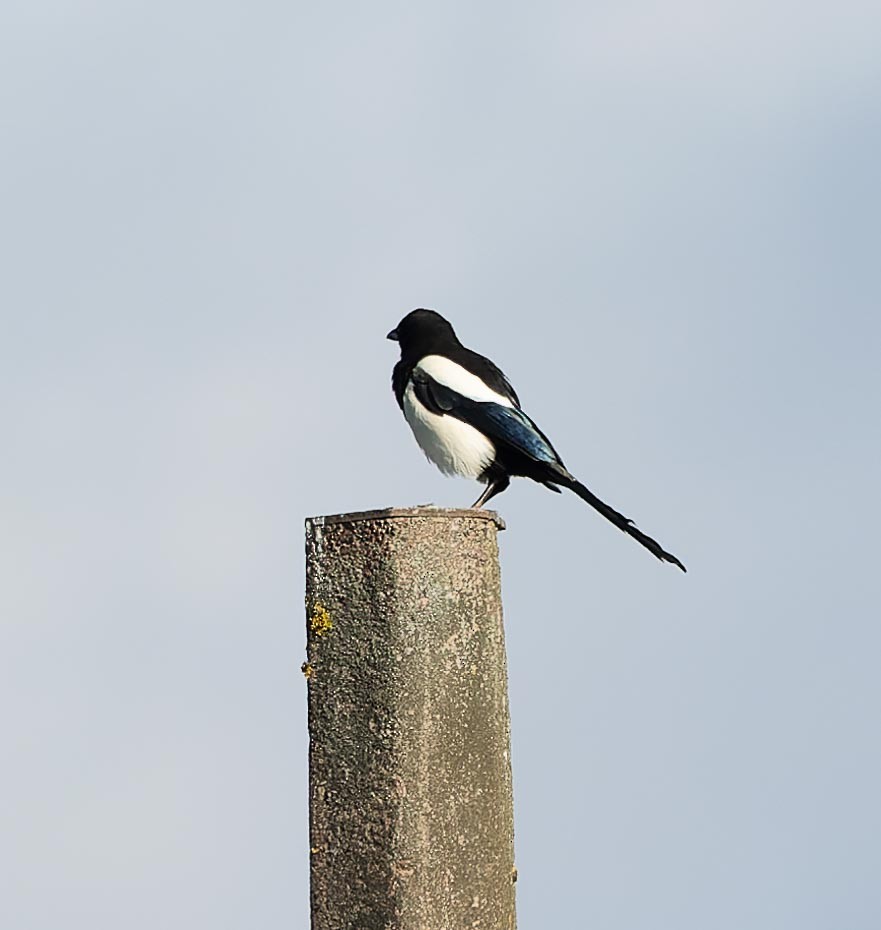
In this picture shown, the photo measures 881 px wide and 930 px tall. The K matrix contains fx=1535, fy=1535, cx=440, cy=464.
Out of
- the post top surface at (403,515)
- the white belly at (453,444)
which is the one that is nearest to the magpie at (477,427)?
the white belly at (453,444)

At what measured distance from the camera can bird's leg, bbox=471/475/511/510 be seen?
260 inches

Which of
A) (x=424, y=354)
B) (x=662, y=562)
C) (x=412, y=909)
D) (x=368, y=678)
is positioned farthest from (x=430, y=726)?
(x=424, y=354)

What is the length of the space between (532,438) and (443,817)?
2140mm

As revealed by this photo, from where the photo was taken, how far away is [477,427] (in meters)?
6.45

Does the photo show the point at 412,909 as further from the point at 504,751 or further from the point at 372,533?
the point at 372,533

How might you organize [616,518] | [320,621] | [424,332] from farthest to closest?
[424,332] < [616,518] < [320,621]

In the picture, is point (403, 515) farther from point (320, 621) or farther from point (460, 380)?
point (460, 380)

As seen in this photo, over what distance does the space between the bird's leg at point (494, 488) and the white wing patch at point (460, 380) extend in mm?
Result: 326

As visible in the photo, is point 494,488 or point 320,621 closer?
point 320,621

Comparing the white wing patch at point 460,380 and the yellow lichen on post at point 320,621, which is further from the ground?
the white wing patch at point 460,380

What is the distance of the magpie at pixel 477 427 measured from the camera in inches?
251

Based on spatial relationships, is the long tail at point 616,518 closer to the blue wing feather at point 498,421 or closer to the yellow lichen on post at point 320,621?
the blue wing feather at point 498,421

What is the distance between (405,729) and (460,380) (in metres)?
2.31

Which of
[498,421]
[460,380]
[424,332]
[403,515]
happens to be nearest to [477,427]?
[498,421]
